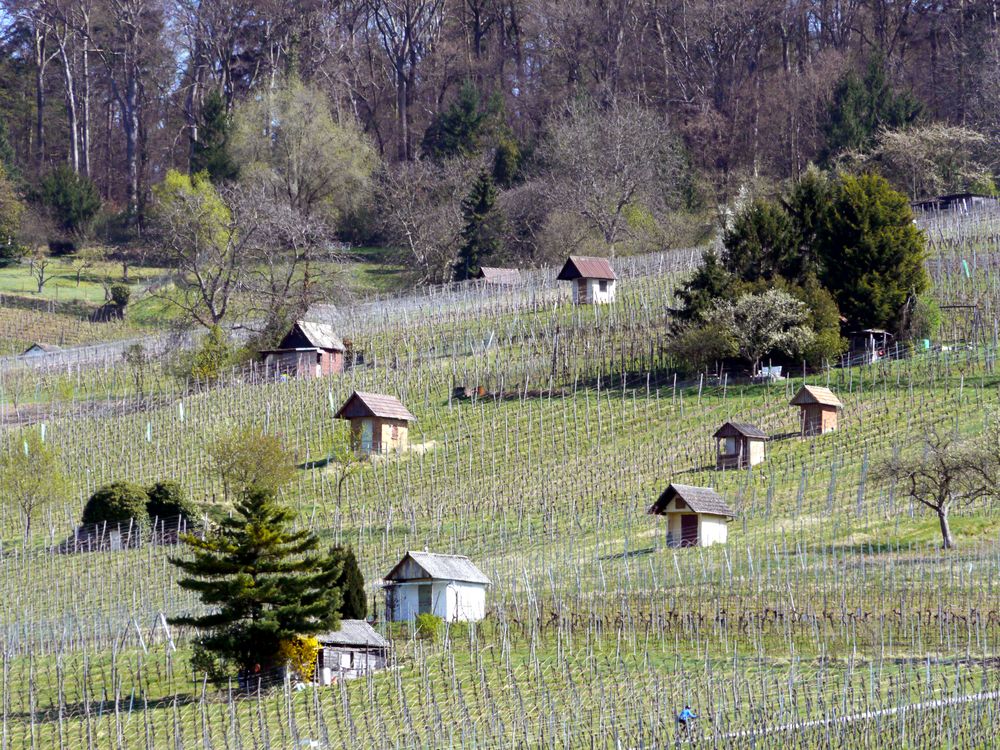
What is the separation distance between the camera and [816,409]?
58156 mm

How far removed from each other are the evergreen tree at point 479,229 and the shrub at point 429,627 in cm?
5439

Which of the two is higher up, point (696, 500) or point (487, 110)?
point (487, 110)

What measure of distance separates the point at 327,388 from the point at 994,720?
137 ft

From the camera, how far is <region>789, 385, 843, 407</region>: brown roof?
189 ft

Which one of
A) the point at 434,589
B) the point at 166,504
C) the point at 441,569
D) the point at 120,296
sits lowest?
the point at 434,589

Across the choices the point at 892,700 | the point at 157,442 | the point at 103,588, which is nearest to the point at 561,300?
the point at 157,442

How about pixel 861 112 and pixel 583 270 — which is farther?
pixel 861 112

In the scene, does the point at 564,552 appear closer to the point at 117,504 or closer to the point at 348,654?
the point at 348,654

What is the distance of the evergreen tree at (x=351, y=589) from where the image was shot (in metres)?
41.8

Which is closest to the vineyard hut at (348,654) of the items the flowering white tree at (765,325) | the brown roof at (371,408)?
the brown roof at (371,408)

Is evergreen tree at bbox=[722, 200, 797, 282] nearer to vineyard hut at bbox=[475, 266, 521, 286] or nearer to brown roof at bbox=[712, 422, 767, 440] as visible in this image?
brown roof at bbox=[712, 422, 767, 440]

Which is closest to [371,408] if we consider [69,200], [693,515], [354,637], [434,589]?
[693,515]

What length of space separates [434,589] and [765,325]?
25549 millimetres

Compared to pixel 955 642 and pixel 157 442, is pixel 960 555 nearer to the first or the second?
pixel 955 642
